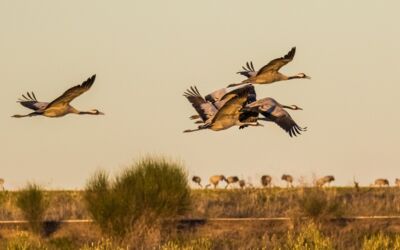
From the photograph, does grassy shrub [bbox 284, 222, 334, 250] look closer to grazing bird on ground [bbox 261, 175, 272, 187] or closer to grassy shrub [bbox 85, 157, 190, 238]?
grassy shrub [bbox 85, 157, 190, 238]

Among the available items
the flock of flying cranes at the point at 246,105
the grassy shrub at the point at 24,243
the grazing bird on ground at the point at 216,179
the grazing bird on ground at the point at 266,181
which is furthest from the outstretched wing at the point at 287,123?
the grazing bird on ground at the point at 216,179

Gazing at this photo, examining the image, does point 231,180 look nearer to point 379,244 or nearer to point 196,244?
point 196,244

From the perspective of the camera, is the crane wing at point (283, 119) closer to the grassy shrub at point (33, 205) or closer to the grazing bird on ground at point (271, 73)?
the grazing bird on ground at point (271, 73)

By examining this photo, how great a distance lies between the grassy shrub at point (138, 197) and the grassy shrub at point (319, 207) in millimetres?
2848

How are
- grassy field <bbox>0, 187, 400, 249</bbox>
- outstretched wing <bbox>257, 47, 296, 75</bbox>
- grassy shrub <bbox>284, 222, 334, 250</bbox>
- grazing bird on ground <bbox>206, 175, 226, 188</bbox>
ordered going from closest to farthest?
outstretched wing <bbox>257, 47, 296, 75</bbox> < grassy shrub <bbox>284, 222, 334, 250</bbox> < grassy field <bbox>0, 187, 400, 249</bbox> < grazing bird on ground <bbox>206, 175, 226, 188</bbox>

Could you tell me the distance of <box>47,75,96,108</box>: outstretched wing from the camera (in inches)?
989

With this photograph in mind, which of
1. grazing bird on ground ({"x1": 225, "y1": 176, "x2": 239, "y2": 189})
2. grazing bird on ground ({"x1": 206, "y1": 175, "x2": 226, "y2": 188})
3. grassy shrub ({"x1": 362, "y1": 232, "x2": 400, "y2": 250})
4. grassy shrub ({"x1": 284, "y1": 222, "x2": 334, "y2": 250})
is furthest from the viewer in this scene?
grazing bird on ground ({"x1": 206, "y1": 175, "x2": 226, "y2": 188})

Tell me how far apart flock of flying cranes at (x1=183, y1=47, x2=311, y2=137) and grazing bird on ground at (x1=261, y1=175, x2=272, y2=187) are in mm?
19661

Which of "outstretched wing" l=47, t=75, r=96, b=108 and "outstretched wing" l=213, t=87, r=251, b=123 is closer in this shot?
"outstretched wing" l=47, t=75, r=96, b=108

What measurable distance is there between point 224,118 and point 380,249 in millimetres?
4550

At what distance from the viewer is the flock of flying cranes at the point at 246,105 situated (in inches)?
1019

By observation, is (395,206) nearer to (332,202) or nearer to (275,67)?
(332,202)

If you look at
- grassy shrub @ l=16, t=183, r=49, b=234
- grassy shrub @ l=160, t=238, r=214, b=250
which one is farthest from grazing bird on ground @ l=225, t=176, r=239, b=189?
grassy shrub @ l=160, t=238, r=214, b=250

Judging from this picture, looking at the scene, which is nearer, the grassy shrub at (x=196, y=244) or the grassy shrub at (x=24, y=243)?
the grassy shrub at (x=24, y=243)
